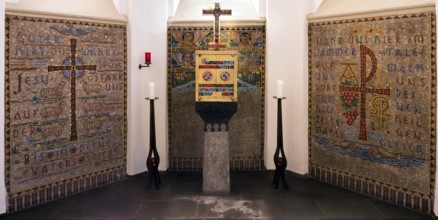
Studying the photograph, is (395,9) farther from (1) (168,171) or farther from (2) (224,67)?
(1) (168,171)

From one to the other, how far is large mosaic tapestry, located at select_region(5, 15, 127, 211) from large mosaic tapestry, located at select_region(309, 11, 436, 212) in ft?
9.25

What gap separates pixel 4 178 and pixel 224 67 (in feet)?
9.27

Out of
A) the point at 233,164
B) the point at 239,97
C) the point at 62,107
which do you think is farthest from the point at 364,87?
the point at 62,107

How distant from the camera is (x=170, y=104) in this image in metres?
6.26

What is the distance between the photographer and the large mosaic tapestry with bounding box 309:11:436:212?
4.51m

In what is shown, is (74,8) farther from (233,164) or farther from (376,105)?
(376,105)

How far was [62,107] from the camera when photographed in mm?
5070

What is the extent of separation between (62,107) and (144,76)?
4.27 feet

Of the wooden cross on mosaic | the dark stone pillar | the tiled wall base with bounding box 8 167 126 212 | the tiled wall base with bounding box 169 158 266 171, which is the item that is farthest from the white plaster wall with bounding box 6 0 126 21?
the wooden cross on mosaic

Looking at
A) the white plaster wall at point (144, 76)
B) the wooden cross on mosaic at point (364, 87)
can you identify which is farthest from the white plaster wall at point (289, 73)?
the white plaster wall at point (144, 76)

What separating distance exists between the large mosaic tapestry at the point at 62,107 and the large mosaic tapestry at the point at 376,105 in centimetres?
282

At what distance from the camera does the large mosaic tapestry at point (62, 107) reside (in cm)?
459

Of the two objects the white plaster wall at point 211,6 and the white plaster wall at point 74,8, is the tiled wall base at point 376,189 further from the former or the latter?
the white plaster wall at point 74,8

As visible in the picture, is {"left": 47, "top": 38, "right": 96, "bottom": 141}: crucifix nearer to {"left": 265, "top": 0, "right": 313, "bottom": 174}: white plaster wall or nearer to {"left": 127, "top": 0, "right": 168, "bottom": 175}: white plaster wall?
{"left": 127, "top": 0, "right": 168, "bottom": 175}: white plaster wall
